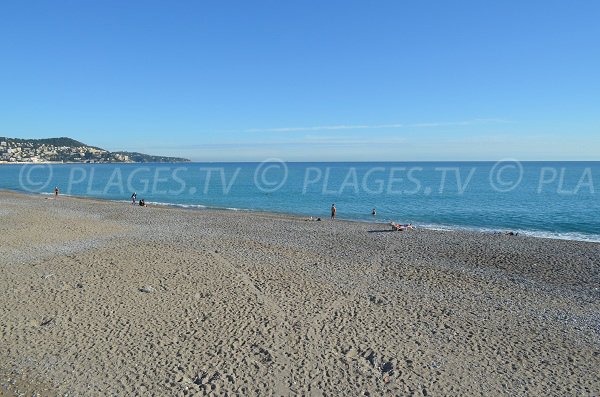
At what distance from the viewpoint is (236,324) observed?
35.7ft

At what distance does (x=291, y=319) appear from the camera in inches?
445

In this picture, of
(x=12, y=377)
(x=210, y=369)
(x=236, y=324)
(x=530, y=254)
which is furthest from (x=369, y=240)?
(x=12, y=377)

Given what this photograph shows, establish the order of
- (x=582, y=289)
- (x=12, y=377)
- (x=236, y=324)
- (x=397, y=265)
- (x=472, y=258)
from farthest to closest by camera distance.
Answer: (x=472, y=258)
(x=397, y=265)
(x=582, y=289)
(x=236, y=324)
(x=12, y=377)

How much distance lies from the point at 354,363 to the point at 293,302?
12.5ft

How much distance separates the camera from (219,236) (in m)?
22.7

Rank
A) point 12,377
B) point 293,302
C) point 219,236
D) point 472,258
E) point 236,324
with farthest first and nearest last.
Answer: point 219,236 → point 472,258 → point 293,302 → point 236,324 → point 12,377

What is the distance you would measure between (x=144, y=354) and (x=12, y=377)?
7.80ft

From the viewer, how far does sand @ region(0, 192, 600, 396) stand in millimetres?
8383

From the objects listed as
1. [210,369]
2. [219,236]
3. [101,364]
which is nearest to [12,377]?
[101,364]

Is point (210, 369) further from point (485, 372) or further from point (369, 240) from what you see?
point (369, 240)

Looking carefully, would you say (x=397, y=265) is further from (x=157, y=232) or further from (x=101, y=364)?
(x=157, y=232)

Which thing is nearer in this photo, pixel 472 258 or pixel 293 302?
pixel 293 302

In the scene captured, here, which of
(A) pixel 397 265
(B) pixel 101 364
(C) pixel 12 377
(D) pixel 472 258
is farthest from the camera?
(D) pixel 472 258

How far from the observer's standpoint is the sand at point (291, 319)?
8.38 m
